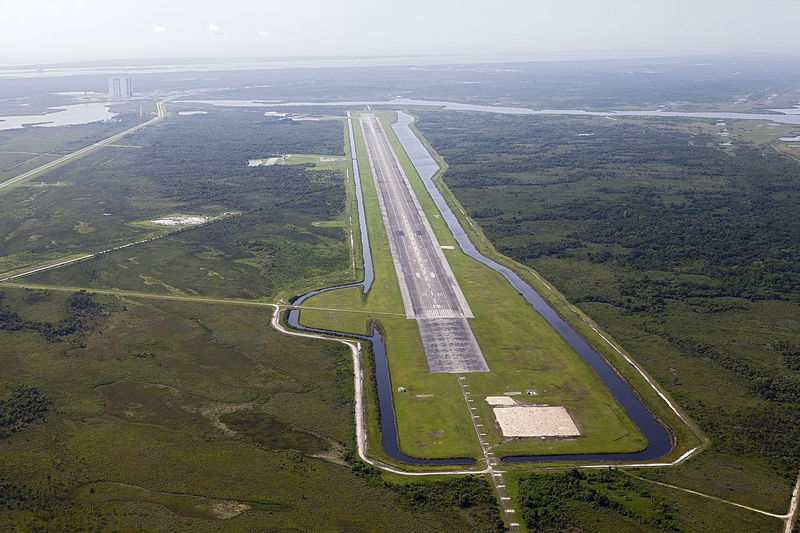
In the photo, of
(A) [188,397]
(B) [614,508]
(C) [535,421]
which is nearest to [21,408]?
(A) [188,397]

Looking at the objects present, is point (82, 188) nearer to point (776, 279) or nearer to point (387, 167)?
point (387, 167)

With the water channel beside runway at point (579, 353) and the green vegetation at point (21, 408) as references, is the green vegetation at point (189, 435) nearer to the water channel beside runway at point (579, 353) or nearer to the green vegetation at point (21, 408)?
the green vegetation at point (21, 408)

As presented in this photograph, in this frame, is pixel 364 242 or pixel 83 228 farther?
pixel 83 228

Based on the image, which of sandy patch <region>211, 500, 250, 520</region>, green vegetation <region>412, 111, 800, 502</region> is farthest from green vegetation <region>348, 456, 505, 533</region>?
green vegetation <region>412, 111, 800, 502</region>

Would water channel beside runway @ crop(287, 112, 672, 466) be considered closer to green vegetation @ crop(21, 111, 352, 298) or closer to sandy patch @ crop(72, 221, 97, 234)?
green vegetation @ crop(21, 111, 352, 298)

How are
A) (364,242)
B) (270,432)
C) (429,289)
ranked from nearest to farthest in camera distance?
(270,432) → (429,289) → (364,242)

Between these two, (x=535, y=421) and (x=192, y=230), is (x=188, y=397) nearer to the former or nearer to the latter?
(x=535, y=421)

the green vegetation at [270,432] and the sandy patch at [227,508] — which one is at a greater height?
the green vegetation at [270,432]

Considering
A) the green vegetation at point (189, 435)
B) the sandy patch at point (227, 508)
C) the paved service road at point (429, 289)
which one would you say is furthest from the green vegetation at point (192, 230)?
the sandy patch at point (227, 508)
